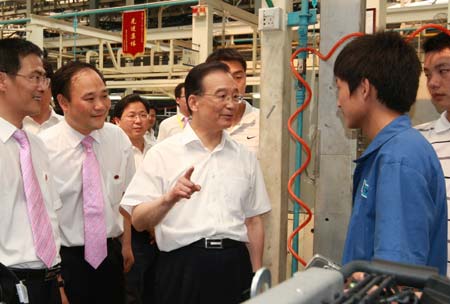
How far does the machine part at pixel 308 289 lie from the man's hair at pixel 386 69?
2.39 feet

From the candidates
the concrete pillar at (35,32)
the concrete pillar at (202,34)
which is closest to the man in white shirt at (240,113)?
the concrete pillar at (202,34)

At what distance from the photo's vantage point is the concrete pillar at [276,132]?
7.34 ft

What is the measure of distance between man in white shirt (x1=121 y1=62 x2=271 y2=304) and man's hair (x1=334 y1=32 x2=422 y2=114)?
0.69 m

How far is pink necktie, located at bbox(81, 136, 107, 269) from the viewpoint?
82.0 inches

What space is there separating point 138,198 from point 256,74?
416 centimetres

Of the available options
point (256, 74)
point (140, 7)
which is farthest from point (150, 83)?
point (256, 74)

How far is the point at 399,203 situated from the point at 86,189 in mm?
1391

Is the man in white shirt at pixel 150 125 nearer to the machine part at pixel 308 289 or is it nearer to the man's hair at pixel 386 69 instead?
the man's hair at pixel 386 69

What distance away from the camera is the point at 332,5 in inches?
81.4

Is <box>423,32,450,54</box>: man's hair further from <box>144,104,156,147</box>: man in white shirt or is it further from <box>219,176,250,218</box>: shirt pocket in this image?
<box>144,104,156,147</box>: man in white shirt

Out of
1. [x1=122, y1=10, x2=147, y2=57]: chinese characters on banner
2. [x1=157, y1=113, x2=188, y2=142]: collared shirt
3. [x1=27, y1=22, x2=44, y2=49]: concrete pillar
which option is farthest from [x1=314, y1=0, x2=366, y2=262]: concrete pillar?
[x1=27, y1=22, x2=44, y2=49]: concrete pillar

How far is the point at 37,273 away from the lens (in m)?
1.70

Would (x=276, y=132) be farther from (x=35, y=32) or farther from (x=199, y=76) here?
(x=35, y=32)

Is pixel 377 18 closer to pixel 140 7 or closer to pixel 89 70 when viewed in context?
pixel 89 70
